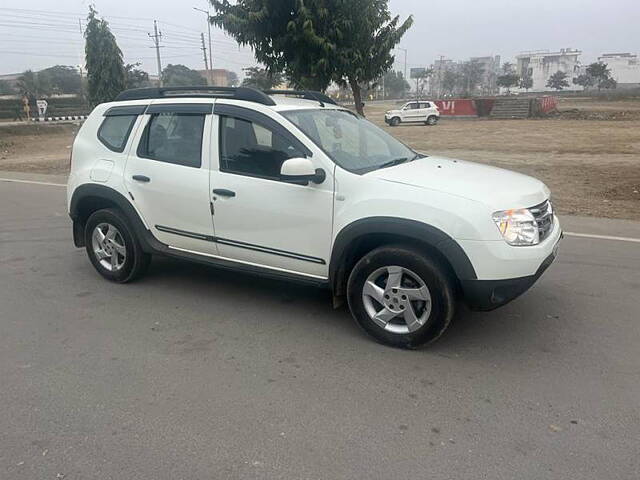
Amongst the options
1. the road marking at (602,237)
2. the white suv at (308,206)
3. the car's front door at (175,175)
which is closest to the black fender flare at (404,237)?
the white suv at (308,206)

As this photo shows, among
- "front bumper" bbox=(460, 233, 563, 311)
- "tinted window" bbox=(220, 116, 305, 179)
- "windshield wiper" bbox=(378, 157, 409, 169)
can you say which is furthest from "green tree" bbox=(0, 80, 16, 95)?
"front bumper" bbox=(460, 233, 563, 311)

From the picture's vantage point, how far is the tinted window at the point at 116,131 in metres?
5.19

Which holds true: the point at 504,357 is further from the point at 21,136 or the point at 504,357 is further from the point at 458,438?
the point at 21,136

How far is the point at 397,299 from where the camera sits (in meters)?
3.94

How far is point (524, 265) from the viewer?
12.0 feet

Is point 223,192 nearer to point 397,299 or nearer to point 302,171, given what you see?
point 302,171

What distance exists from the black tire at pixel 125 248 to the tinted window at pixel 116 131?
0.61 m

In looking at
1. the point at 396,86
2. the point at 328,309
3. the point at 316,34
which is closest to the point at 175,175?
the point at 328,309

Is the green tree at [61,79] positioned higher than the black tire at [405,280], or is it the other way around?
the green tree at [61,79]

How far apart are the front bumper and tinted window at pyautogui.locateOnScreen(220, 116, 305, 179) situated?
5.06 feet

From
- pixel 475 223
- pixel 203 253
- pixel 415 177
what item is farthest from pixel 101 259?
pixel 475 223

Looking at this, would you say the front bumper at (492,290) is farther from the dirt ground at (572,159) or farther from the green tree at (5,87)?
the green tree at (5,87)

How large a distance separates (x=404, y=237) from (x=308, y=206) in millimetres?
745

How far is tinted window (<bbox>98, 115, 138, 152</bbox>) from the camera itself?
17.0ft
